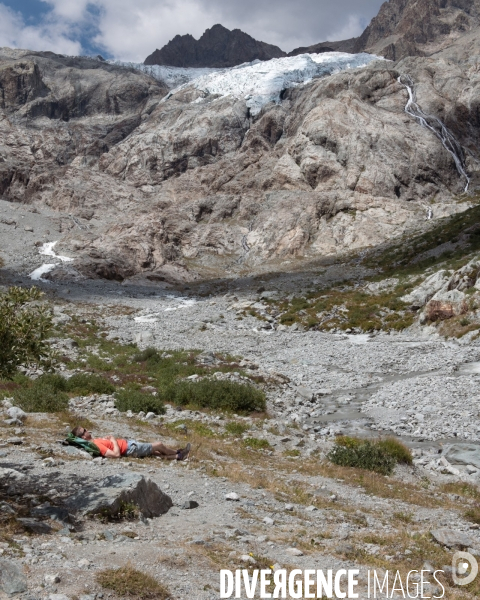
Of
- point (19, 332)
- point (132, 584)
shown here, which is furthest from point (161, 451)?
point (132, 584)

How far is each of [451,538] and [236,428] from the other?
9.89 m

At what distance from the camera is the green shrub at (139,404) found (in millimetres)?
19078

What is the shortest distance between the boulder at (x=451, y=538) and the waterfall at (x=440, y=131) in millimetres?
113346

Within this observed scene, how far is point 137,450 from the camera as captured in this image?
12.8m

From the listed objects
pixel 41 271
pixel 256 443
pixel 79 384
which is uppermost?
pixel 41 271

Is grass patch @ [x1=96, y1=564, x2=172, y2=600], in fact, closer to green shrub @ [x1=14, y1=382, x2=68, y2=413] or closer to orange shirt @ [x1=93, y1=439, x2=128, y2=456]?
orange shirt @ [x1=93, y1=439, x2=128, y2=456]

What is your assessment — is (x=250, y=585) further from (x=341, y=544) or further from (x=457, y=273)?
(x=457, y=273)

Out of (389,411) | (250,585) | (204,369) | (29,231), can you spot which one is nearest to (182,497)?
(250,585)

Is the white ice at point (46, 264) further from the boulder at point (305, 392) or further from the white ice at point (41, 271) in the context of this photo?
the boulder at point (305, 392)

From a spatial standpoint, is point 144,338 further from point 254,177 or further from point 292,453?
point 254,177

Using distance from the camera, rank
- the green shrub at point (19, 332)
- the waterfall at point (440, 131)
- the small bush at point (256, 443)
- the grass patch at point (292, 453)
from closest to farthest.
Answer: the green shrub at point (19, 332) → the grass patch at point (292, 453) → the small bush at point (256, 443) → the waterfall at point (440, 131)

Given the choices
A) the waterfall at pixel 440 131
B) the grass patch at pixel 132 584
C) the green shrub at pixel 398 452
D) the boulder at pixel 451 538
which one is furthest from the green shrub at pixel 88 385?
the waterfall at pixel 440 131

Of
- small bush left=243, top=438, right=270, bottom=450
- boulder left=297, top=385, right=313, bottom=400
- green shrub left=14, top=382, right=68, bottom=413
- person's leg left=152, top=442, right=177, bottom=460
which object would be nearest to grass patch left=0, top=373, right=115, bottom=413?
green shrub left=14, top=382, right=68, bottom=413

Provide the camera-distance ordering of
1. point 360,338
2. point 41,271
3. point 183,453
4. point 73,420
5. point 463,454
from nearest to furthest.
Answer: point 183,453, point 463,454, point 73,420, point 360,338, point 41,271
